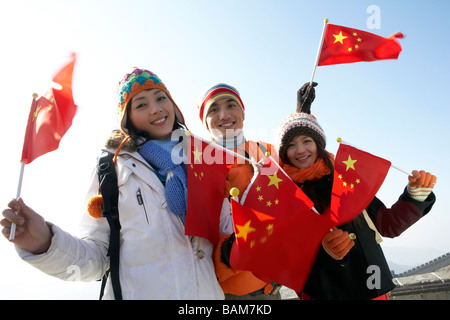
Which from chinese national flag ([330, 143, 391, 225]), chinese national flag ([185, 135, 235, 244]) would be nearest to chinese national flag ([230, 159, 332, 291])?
chinese national flag ([185, 135, 235, 244])

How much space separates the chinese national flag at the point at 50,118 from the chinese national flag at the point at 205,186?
3.31 feet

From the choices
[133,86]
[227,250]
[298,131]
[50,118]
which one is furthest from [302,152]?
[50,118]

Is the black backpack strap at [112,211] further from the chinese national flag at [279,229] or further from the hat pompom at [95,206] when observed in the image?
the chinese national flag at [279,229]

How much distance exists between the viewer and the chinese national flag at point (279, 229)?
2.28 m

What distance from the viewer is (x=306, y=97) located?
13.1 ft

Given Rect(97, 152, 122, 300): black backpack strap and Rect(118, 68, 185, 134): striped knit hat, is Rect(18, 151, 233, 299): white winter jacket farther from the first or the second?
Rect(118, 68, 185, 134): striped knit hat

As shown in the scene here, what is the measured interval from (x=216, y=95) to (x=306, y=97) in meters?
1.15

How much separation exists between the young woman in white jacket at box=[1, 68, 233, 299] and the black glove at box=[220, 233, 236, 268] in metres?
0.10

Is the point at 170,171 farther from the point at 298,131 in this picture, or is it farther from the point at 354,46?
the point at 354,46

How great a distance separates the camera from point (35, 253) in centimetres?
207

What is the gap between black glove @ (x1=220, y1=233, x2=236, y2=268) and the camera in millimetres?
2342
